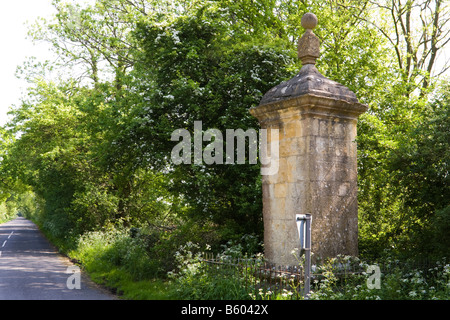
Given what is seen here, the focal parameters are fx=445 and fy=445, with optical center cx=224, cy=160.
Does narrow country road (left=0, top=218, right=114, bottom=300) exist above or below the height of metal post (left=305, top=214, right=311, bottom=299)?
below

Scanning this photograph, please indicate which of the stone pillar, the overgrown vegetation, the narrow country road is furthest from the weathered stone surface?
the narrow country road

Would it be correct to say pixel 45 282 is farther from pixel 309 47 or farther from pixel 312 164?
pixel 309 47

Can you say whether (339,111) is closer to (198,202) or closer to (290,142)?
(290,142)

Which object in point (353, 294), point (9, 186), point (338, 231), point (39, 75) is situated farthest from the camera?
point (9, 186)

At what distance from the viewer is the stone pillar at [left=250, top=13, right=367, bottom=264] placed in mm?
7555

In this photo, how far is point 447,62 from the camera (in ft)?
65.9

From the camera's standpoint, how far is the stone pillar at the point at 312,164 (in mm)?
7555

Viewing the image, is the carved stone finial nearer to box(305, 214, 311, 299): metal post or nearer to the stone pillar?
the stone pillar

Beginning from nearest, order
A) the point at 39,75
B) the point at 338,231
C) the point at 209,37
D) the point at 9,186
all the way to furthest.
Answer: the point at 338,231
the point at 209,37
the point at 39,75
the point at 9,186

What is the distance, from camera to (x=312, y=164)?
755 cm

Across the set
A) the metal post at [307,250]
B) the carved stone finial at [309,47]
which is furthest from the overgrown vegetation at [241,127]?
the carved stone finial at [309,47]

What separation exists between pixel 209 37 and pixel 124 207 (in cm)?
1042

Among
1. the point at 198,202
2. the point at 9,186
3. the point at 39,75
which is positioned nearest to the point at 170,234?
the point at 198,202

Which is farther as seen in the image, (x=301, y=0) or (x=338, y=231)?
(x=301, y=0)
